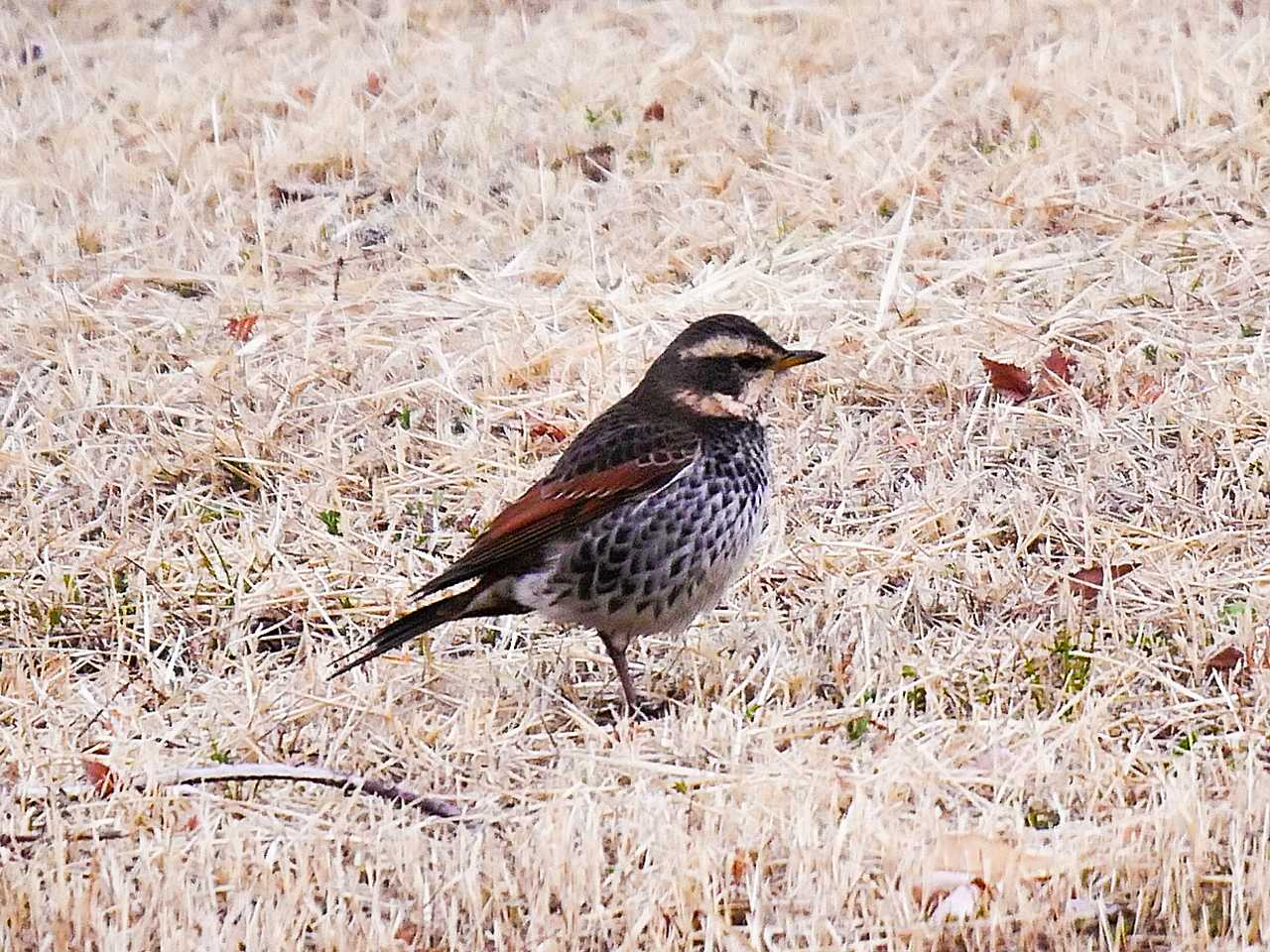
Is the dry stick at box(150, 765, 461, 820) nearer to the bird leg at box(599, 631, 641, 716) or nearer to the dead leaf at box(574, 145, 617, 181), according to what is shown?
the bird leg at box(599, 631, 641, 716)

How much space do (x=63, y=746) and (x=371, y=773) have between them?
832 mm

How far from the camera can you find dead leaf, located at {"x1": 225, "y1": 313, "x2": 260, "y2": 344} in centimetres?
876

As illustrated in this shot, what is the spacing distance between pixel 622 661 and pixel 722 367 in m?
0.97

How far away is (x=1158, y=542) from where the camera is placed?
6.84 m

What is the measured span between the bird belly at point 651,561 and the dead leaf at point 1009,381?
7.15 feet

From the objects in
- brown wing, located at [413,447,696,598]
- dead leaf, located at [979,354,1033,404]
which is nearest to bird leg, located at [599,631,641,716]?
brown wing, located at [413,447,696,598]

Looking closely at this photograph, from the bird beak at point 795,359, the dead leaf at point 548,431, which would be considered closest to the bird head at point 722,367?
the bird beak at point 795,359

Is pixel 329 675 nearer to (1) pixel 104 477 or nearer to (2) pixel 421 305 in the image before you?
(1) pixel 104 477

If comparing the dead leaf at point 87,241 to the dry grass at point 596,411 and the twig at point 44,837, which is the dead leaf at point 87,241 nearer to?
the dry grass at point 596,411

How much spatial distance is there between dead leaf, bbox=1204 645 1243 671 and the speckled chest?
4.40ft

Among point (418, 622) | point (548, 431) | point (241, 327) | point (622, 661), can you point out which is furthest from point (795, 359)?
point (241, 327)

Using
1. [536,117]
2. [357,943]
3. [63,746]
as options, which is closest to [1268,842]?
[357,943]

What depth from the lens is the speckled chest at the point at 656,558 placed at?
603 centimetres

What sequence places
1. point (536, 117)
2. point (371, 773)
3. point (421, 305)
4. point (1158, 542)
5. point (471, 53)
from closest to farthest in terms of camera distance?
point (371, 773)
point (1158, 542)
point (421, 305)
point (536, 117)
point (471, 53)
